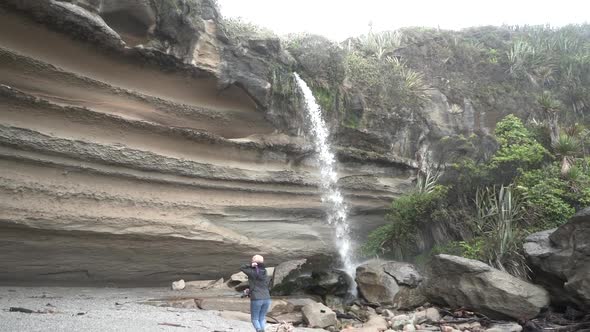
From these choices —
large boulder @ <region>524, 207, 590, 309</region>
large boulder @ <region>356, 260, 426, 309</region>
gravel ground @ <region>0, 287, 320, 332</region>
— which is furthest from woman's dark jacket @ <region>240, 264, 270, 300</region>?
large boulder @ <region>524, 207, 590, 309</region>

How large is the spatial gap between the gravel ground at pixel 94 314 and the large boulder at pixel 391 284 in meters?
3.36

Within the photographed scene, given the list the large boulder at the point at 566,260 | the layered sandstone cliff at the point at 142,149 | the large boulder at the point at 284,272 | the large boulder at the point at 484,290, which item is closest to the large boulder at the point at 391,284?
the large boulder at the point at 484,290

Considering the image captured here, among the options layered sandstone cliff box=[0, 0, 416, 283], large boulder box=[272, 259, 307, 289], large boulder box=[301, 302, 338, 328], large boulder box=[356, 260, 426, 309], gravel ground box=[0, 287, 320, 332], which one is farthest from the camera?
large boulder box=[272, 259, 307, 289]

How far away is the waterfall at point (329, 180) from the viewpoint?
1309 centimetres

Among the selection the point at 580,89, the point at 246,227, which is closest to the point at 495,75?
the point at 580,89

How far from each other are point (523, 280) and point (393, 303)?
8.60ft

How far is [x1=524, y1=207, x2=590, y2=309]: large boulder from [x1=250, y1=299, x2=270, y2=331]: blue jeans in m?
5.61

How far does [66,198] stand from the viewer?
862 cm

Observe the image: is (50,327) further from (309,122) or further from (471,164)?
(471,164)

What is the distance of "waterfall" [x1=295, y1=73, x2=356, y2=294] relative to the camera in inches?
515

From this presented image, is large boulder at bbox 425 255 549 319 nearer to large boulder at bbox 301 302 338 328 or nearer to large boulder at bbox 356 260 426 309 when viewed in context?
large boulder at bbox 356 260 426 309

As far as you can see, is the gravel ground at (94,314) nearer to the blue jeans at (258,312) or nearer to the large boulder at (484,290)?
the blue jeans at (258,312)

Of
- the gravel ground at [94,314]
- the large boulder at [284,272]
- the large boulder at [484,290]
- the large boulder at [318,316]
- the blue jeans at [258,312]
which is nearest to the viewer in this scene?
the gravel ground at [94,314]

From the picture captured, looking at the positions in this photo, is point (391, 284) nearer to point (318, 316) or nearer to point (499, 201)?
point (318, 316)
